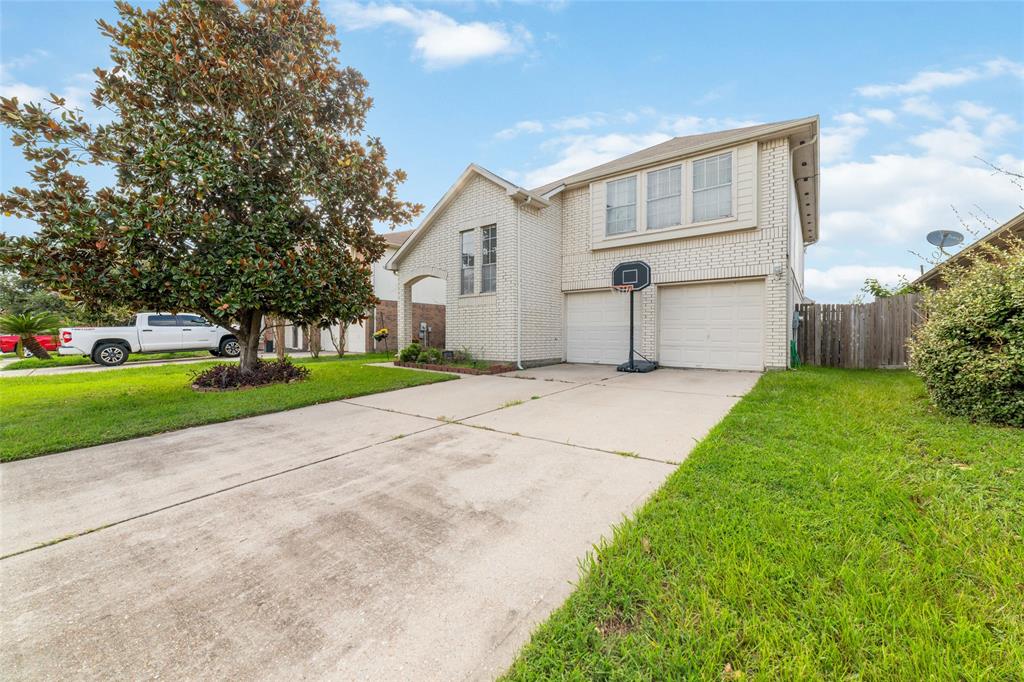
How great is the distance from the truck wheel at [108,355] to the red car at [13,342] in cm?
438

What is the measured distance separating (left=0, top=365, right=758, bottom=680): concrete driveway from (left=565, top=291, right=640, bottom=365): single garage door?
6308 mm

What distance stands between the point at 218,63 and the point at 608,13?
23.5 ft

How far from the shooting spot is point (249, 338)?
7.59m

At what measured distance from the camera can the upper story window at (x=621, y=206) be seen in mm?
10180

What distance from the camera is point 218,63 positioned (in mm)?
6000

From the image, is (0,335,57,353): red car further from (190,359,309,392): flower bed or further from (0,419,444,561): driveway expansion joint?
(0,419,444,561): driveway expansion joint

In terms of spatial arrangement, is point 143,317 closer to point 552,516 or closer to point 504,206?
point 504,206

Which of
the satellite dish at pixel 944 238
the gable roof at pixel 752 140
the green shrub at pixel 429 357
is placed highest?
the gable roof at pixel 752 140

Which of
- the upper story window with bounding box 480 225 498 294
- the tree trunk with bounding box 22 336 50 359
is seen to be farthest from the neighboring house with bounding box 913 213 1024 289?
the tree trunk with bounding box 22 336 50 359

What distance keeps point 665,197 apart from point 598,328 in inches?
145

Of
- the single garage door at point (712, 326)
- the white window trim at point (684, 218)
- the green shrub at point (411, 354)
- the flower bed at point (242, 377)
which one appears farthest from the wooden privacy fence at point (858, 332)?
the flower bed at point (242, 377)

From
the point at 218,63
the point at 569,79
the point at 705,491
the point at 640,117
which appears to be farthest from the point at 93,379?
the point at 640,117

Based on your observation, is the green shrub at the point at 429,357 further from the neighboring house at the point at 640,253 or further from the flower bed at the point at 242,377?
the flower bed at the point at 242,377

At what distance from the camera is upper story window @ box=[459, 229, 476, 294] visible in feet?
37.0
